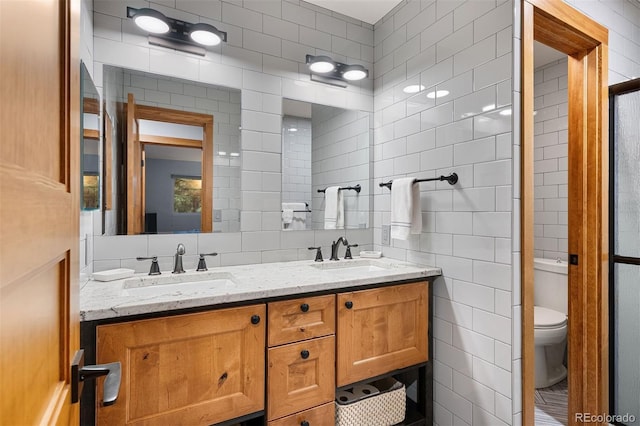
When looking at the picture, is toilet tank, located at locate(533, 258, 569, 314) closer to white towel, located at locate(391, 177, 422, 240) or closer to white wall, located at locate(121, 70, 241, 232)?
white towel, located at locate(391, 177, 422, 240)

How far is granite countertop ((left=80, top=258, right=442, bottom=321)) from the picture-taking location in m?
1.16

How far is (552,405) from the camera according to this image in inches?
82.8

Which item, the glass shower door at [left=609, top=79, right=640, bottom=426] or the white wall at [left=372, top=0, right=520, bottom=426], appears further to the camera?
the glass shower door at [left=609, top=79, right=640, bottom=426]

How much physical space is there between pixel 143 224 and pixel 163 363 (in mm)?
818

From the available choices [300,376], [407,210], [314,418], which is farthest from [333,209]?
[314,418]

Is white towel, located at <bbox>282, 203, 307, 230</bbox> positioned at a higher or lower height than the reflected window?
lower

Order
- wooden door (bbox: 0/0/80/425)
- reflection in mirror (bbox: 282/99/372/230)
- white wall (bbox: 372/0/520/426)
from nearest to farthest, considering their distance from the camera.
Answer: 1. wooden door (bbox: 0/0/80/425)
2. white wall (bbox: 372/0/520/426)
3. reflection in mirror (bbox: 282/99/372/230)

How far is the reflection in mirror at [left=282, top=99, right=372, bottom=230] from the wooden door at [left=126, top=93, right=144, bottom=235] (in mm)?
808

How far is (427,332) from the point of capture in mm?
1816

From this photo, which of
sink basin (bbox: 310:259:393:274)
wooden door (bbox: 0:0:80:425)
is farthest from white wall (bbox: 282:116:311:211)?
wooden door (bbox: 0:0:80:425)

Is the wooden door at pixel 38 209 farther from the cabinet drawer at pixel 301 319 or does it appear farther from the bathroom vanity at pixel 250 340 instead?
the cabinet drawer at pixel 301 319

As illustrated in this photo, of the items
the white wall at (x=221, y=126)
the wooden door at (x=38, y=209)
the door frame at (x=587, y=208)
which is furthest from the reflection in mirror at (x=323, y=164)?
the wooden door at (x=38, y=209)

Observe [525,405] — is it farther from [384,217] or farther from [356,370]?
[384,217]

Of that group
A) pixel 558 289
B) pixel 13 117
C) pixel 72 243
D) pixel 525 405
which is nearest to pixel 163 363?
pixel 72 243
